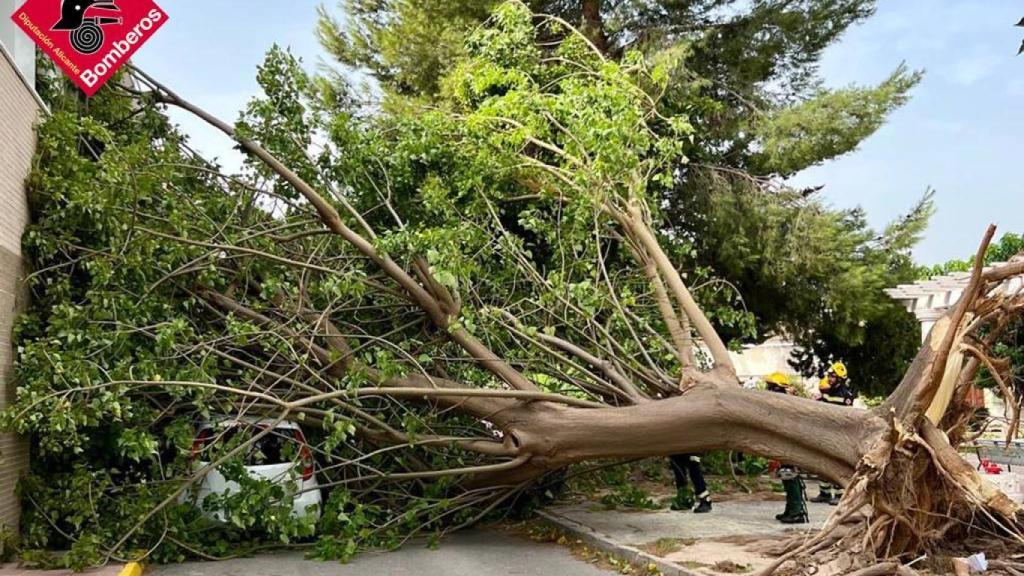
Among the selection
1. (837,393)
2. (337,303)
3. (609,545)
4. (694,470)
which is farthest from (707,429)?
(337,303)

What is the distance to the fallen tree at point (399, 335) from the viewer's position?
8.52 meters

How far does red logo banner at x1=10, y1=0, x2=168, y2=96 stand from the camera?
10391mm

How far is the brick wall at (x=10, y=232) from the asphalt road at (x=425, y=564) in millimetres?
1630

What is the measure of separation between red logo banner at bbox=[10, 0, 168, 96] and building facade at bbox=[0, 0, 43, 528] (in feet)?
1.08

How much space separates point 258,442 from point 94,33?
483 centimetres

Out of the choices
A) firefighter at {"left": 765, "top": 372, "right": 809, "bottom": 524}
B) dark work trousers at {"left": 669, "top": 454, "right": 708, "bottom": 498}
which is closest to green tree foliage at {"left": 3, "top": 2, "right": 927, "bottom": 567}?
dark work trousers at {"left": 669, "top": 454, "right": 708, "bottom": 498}

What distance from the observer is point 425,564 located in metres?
9.23

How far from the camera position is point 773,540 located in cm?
910

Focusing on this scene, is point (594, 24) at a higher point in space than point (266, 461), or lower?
higher

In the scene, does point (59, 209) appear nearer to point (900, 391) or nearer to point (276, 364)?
point (276, 364)

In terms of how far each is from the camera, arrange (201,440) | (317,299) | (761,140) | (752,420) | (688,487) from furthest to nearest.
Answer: (761,140) < (688,487) < (317,299) < (201,440) < (752,420)

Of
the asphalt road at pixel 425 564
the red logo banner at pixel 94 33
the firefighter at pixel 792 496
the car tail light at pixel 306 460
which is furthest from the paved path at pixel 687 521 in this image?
the red logo banner at pixel 94 33

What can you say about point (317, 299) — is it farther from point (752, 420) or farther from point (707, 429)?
point (752, 420)

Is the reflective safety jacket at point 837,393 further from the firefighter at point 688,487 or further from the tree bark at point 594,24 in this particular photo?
the tree bark at point 594,24
